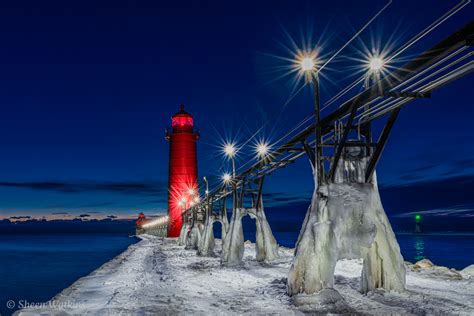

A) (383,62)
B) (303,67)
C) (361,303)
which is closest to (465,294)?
(361,303)

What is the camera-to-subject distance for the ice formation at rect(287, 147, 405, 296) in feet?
34.1

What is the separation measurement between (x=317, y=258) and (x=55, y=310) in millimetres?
7209

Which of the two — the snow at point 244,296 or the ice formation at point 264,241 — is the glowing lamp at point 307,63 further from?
the ice formation at point 264,241

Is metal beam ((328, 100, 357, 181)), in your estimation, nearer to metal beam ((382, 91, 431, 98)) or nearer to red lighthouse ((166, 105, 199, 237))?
metal beam ((382, 91, 431, 98))

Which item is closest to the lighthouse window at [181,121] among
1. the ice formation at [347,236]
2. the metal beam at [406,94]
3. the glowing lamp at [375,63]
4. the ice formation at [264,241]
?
the ice formation at [264,241]

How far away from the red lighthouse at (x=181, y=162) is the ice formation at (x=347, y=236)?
4018cm

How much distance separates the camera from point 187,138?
54344 millimetres

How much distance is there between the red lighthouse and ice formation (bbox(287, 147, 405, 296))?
40178 millimetres

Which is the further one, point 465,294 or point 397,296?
point 465,294

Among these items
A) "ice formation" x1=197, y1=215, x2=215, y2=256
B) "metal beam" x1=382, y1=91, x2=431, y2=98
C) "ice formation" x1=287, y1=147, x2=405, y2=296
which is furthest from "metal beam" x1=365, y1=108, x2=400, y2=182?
"ice formation" x1=197, y1=215, x2=215, y2=256

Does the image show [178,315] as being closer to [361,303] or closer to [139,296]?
[139,296]

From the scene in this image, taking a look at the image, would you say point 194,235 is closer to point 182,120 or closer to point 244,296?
point 182,120

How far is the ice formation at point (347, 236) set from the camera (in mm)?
10406

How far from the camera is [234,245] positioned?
2069 centimetres
